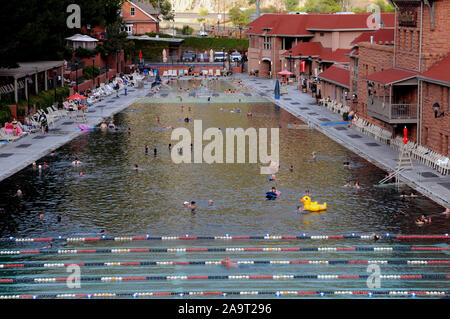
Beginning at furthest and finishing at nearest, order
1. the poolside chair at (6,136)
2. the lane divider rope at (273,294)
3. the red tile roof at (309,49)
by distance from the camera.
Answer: the red tile roof at (309,49)
the poolside chair at (6,136)
the lane divider rope at (273,294)

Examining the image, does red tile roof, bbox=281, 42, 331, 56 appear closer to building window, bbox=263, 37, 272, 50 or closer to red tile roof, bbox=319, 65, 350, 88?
building window, bbox=263, 37, 272, 50

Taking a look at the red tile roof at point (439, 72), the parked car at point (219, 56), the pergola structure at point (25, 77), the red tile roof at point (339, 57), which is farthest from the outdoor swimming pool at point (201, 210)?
the parked car at point (219, 56)

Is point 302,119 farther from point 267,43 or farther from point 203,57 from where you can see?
point 203,57

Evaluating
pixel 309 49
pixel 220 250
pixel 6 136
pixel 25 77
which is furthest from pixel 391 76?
pixel 309 49

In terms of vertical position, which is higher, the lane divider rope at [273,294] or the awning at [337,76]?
the awning at [337,76]

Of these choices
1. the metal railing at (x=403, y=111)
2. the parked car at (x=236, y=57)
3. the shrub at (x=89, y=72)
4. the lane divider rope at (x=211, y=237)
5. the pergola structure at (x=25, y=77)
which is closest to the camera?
the lane divider rope at (x=211, y=237)

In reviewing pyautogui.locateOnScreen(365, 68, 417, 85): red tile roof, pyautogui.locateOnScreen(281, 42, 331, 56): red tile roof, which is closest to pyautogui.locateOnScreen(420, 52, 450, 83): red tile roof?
pyautogui.locateOnScreen(365, 68, 417, 85): red tile roof

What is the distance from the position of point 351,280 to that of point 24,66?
55.3 m

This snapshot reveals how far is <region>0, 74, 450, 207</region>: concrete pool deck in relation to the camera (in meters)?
46.9

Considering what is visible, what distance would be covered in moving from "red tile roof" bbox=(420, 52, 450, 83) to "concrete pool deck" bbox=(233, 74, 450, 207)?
5.71 m

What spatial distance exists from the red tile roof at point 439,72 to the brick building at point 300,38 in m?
51.0

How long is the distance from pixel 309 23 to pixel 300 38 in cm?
276

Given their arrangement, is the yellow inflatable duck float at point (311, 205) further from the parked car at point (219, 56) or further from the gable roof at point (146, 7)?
the gable roof at point (146, 7)

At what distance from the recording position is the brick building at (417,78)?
51.6m
